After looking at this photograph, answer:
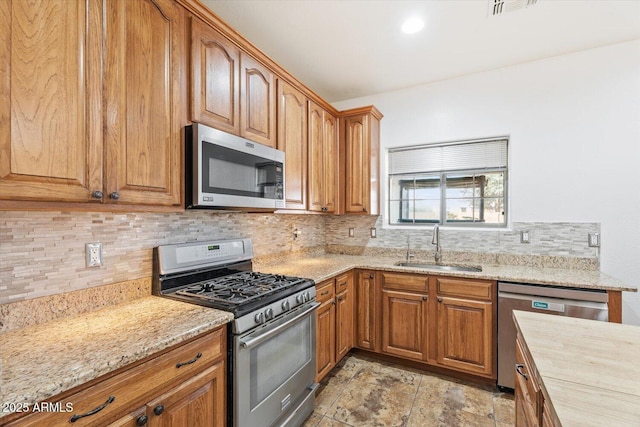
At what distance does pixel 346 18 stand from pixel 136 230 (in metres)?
1.98

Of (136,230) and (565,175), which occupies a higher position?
(565,175)

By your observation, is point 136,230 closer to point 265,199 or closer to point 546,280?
point 265,199

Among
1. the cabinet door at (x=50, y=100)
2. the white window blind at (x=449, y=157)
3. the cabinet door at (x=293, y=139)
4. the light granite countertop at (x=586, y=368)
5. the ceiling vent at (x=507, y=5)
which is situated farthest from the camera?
the white window blind at (x=449, y=157)

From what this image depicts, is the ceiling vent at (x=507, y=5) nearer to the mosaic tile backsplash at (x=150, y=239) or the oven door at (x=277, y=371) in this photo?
the mosaic tile backsplash at (x=150, y=239)

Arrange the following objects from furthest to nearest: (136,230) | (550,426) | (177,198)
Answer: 1. (136,230)
2. (177,198)
3. (550,426)

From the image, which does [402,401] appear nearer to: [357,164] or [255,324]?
[255,324]

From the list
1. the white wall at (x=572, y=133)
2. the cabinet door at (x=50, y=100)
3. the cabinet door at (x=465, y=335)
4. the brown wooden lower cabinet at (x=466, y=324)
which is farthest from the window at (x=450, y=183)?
the cabinet door at (x=50, y=100)

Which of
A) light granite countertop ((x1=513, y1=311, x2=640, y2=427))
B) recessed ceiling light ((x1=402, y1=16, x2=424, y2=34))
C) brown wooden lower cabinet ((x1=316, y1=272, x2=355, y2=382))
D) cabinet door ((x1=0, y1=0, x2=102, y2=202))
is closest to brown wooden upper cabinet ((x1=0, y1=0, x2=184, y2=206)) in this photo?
cabinet door ((x1=0, y1=0, x2=102, y2=202))

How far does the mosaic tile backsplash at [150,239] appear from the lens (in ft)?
4.03

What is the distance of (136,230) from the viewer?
165 centimetres

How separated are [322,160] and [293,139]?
1.75 feet

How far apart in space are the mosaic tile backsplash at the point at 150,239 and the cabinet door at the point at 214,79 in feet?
2.20

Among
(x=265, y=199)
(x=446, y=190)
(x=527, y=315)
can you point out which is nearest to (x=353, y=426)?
(x=527, y=315)

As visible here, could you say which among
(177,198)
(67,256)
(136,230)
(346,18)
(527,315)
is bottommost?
(527,315)
